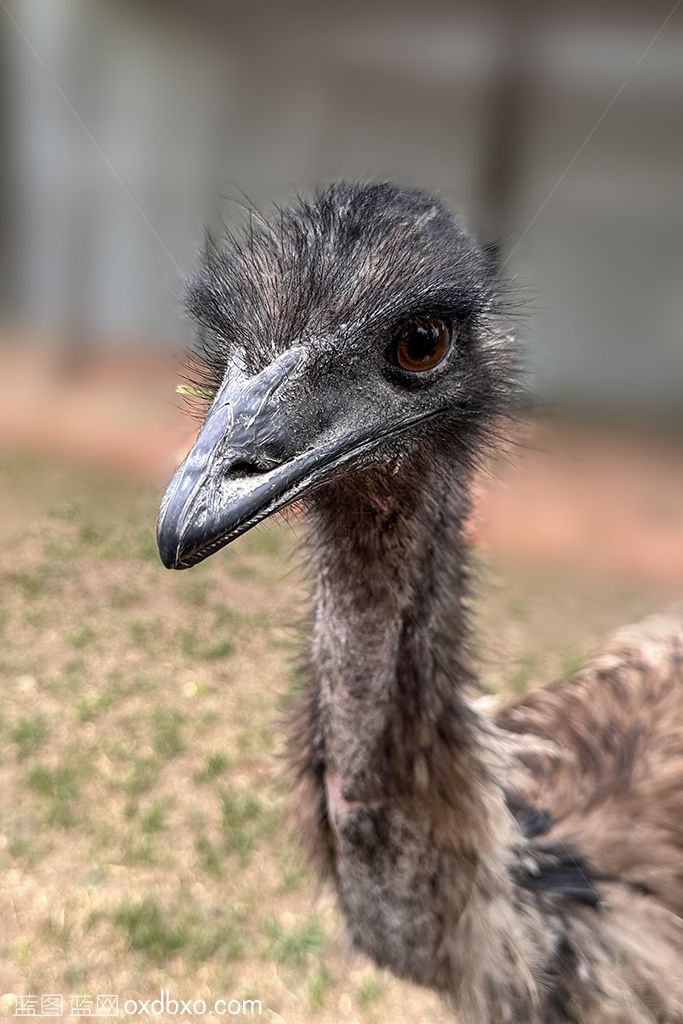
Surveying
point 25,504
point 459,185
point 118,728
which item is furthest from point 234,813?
point 459,185

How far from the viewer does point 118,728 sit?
309 centimetres

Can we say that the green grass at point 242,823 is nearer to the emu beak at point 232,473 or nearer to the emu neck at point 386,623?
the emu neck at point 386,623

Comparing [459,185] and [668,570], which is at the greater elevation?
[459,185]

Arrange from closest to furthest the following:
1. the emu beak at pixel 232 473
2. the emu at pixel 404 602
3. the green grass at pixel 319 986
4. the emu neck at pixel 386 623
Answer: the emu beak at pixel 232 473, the emu at pixel 404 602, the emu neck at pixel 386 623, the green grass at pixel 319 986

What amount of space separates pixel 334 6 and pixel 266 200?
0.39m

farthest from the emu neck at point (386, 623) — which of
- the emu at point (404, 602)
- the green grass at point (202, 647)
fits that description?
the green grass at point (202, 647)

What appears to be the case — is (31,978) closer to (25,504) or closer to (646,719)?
(646,719)

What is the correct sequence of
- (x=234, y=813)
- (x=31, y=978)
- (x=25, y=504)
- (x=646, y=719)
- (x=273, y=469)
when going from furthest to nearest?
(x=25, y=504) → (x=234, y=813) → (x=31, y=978) → (x=646, y=719) → (x=273, y=469)

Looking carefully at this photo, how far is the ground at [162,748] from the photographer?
2297 mm

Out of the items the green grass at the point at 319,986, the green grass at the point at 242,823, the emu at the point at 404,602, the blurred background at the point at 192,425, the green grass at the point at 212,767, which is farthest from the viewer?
the green grass at the point at 212,767

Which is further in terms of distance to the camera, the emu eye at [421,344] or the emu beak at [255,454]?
the emu eye at [421,344]

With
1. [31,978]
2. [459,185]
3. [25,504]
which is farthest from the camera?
[25,504]

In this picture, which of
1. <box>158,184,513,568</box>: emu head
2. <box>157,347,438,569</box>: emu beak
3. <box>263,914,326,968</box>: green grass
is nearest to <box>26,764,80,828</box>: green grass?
<box>263,914,326,968</box>: green grass

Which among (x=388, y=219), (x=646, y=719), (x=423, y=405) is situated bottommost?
(x=646, y=719)
